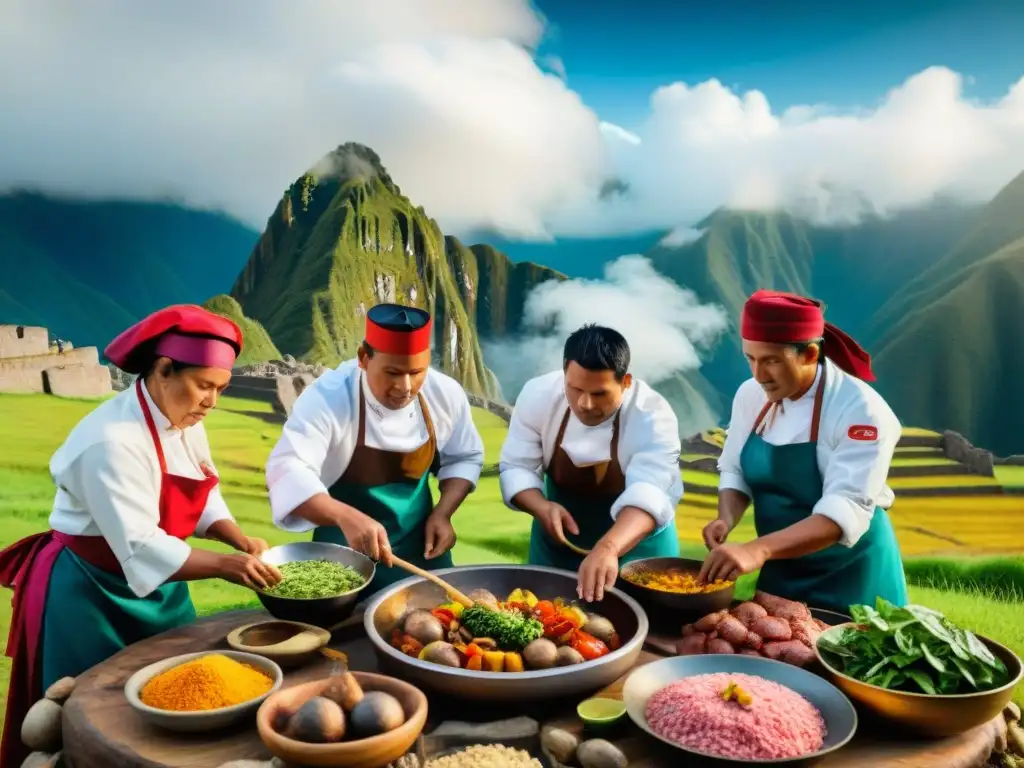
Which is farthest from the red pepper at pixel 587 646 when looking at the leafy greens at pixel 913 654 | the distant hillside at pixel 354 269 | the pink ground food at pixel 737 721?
the distant hillside at pixel 354 269

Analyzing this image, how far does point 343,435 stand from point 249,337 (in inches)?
635

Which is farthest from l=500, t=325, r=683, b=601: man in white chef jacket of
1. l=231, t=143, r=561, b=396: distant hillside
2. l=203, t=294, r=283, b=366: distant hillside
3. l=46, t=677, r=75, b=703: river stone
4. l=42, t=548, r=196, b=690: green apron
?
l=231, t=143, r=561, b=396: distant hillside

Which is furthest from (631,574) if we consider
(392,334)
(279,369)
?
(279,369)

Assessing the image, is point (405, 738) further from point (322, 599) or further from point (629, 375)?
point (629, 375)

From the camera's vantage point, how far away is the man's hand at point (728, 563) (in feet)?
8.50

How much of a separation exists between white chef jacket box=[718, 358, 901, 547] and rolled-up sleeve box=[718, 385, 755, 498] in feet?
0.12

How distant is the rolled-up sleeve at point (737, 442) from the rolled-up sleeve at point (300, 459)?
64.8 inches

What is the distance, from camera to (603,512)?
11.5ft

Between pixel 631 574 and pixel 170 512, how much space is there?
5.41 feet

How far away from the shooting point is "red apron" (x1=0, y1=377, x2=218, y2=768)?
2.68 m

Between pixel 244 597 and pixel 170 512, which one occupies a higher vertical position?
pixel 170 512

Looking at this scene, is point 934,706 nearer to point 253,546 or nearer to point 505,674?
point 505,674

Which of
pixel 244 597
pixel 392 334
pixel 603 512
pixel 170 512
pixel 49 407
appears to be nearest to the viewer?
pixel 170 512

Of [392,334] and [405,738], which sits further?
[392,334]
